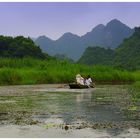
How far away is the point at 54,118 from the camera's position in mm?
15211

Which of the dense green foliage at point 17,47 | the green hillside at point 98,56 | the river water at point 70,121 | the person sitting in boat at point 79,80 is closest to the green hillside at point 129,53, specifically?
the green hillside at point 98,56

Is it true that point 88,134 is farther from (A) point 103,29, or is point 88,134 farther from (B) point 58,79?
(A) point 103,29

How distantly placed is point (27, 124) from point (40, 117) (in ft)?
6.08

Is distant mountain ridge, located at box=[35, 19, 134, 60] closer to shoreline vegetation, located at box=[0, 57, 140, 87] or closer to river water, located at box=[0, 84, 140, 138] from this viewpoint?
shoreline vegetation, located at box=[0, 57, 140, 87]

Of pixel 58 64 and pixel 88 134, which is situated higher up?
pixel 58 64

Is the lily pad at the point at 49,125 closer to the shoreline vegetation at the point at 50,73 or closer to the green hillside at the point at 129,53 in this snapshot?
the shoreline vegetation at the point at 50,73

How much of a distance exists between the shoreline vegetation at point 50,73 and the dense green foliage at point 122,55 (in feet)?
59.4

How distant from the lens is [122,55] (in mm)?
83438

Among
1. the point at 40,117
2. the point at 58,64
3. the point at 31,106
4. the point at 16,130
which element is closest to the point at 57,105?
the point at 31,106

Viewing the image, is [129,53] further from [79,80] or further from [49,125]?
[49,125]

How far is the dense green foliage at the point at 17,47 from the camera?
63094 mm

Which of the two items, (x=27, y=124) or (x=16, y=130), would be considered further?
(x=27, y=124)

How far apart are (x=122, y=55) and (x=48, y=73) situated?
39.2m

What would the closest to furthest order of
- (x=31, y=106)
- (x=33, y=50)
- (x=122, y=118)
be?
(x=122, y=118) → (x=31, y=106) → (x=33, y=50)
